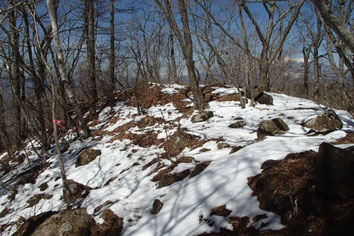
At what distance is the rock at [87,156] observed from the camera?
5809 mm

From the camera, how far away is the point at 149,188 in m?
3.58

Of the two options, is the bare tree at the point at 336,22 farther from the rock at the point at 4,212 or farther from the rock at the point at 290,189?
the rock at the point at 4,212

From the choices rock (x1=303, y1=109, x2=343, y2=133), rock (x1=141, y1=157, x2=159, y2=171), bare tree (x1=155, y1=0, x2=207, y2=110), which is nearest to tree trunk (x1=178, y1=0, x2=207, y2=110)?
bare tree (x1=155, y1=0, x2=207, y2=110)

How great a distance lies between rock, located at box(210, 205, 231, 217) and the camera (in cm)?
216

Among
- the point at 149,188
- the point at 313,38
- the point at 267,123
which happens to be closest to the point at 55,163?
the point at 149,188

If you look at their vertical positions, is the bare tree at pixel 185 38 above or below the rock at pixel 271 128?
above

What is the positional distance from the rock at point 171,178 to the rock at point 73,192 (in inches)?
74.0

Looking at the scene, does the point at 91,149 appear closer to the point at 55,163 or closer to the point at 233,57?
the point at 55,163

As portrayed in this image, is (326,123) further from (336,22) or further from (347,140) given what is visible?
(336,22)

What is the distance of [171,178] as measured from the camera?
343cm

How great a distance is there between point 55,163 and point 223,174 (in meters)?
5.58

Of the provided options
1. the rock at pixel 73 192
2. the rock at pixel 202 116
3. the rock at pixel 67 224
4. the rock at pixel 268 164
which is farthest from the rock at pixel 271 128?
the rock at pixel 73 192

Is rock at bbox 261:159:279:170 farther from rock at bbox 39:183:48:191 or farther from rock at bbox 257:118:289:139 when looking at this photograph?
rock at bbox 39:183:48:191

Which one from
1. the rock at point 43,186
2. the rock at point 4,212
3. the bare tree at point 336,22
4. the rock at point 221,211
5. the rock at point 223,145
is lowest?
the rock at point 4,212
